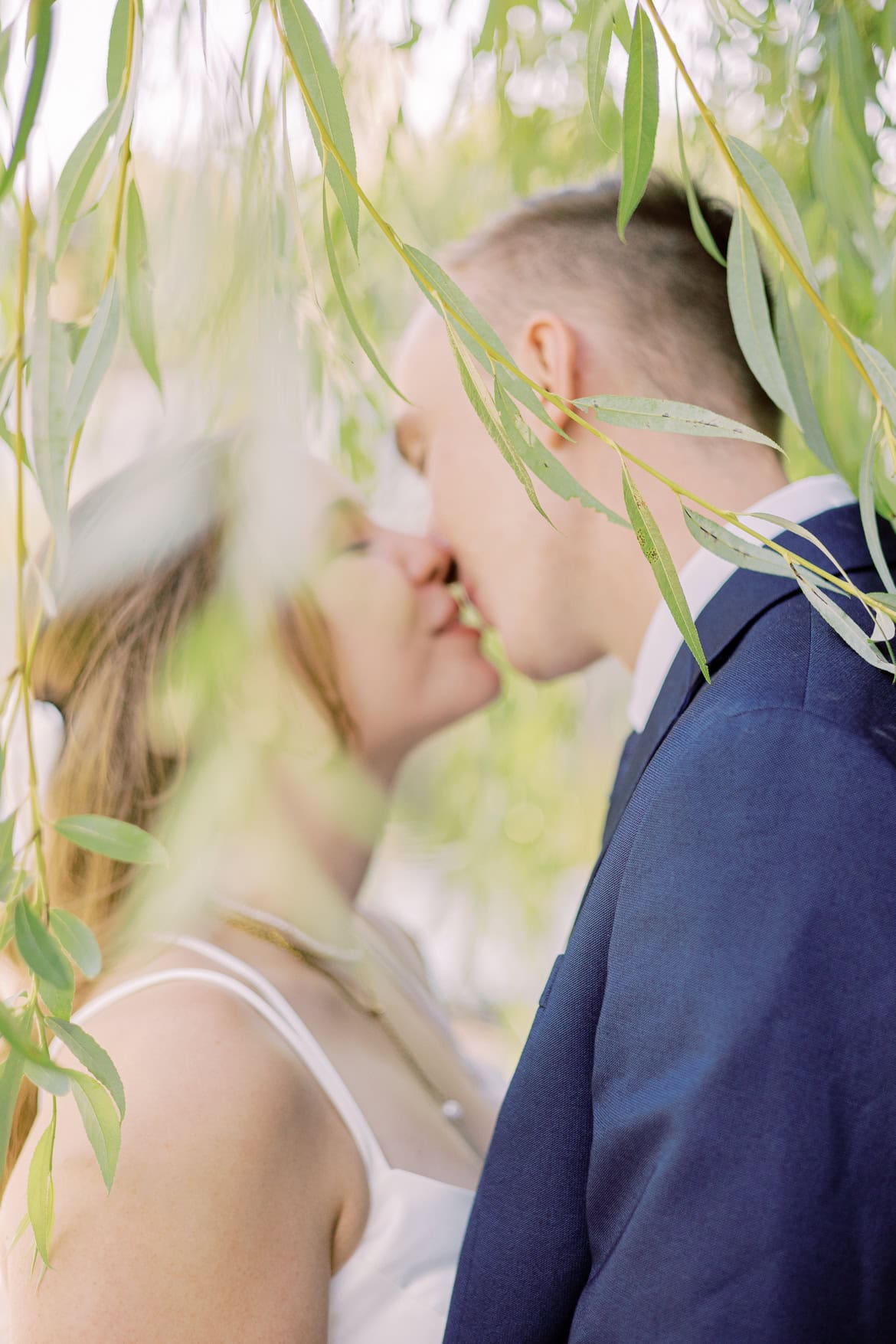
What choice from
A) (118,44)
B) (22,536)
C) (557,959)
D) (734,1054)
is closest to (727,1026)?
Answer: (734,1054)

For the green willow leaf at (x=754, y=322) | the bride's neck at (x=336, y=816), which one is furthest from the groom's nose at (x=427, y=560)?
the green willow leaf at (x=754, y=322)

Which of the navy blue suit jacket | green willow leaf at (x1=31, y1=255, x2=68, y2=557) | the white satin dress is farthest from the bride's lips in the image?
green willow leaf at (x1=31, y1=255, x2=68, y2=557)

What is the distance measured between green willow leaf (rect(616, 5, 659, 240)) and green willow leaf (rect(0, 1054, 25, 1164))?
→ 48 centimetres

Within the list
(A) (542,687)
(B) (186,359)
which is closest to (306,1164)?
(B) (186,359)

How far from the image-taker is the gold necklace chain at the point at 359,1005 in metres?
1.17

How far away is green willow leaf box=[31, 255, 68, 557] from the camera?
0.46 metres

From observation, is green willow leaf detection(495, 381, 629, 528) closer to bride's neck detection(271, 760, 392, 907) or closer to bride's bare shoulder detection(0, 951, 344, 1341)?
bride's bare shoulder detection(0, 951, 344, 1341)

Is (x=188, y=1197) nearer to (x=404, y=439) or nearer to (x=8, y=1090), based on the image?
(x=8, y=1090)

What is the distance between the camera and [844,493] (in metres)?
0.87

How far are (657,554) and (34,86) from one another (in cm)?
29

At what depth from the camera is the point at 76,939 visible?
1.86 feet

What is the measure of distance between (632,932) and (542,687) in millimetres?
1350

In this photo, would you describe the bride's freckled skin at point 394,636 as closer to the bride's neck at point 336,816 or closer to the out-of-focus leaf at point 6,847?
the bride's neck at point 336,816

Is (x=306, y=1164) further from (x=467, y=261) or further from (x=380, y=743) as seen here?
(x=467, y=261)
